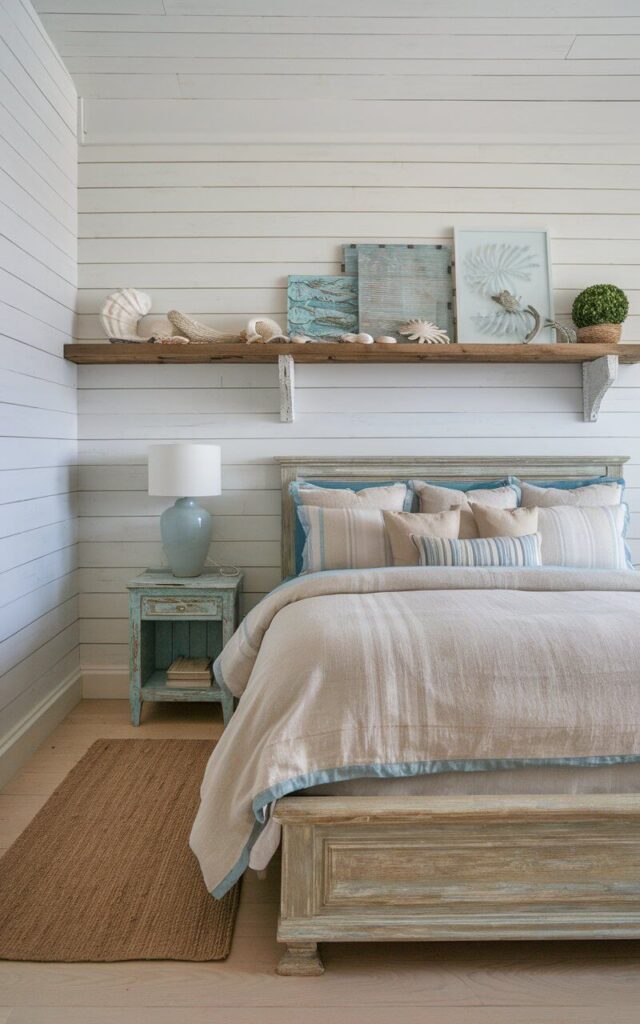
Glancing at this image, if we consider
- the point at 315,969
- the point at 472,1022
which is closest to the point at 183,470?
the point at 315,969

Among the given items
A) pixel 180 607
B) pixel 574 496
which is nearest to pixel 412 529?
pixel 574 496

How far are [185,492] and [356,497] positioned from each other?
0.72 meters

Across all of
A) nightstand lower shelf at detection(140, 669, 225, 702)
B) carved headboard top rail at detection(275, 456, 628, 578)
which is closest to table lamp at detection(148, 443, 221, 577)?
carved headboard top rail at detection(275, 456, 628, 578)

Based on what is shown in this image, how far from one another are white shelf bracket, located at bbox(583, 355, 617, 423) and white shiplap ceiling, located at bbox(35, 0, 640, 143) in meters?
1.12

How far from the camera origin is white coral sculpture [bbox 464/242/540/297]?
10.4 feet

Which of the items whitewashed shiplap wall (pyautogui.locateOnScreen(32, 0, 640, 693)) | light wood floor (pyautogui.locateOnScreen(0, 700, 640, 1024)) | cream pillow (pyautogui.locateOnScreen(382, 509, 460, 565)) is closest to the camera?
light wood floor (pyautogui.locateOnScreen(0, 700, 640, 1024))

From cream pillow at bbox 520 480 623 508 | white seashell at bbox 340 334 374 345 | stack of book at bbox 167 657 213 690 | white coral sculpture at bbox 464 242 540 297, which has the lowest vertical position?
stack of book at bbox 167 657 213 690

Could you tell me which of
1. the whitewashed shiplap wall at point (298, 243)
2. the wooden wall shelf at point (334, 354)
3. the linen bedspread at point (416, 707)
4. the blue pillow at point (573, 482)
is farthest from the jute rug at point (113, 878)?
the blue pillow at point (573, 482)

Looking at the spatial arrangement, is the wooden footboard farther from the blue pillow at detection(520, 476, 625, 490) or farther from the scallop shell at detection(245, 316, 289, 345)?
the scallop shell at detection(245, 316, 289, 345)

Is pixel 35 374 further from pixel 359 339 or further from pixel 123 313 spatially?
pixel 359 339

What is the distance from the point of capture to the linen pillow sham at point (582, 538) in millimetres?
2568

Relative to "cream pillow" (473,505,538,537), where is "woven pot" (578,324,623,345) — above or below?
above

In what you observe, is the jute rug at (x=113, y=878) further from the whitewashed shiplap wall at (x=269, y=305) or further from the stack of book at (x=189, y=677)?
the whitewashed shiplap wall at (x=269, y=305)

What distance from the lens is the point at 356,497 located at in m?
2.83
